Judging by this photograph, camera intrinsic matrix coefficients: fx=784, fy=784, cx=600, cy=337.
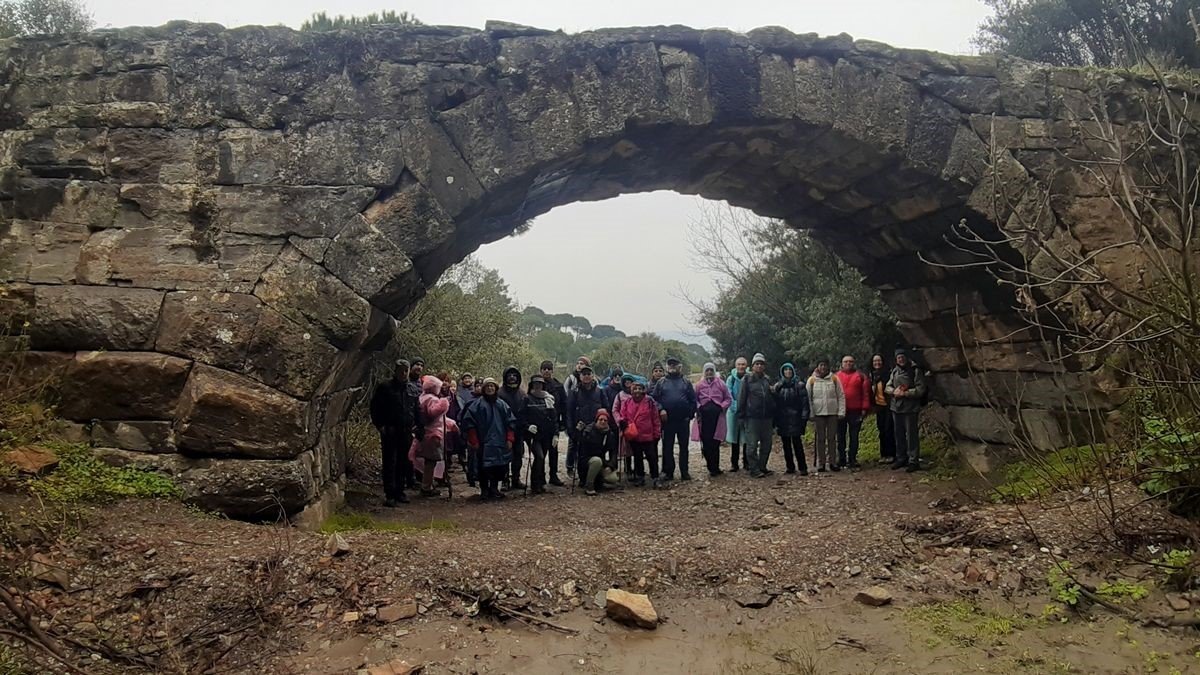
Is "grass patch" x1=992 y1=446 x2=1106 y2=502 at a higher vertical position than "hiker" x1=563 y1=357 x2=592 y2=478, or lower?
lower

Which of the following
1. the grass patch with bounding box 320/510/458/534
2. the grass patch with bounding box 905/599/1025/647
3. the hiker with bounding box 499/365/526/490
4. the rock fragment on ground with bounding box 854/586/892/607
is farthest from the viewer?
the hiker with bounding box 499/365/526/490

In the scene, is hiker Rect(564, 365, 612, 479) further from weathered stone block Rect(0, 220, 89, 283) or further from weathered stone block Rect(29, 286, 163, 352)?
weathered stone block Rect(0, 220, 89, 283)

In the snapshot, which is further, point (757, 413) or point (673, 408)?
point (757, 413)

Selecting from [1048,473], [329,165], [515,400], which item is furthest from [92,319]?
[1048,473]

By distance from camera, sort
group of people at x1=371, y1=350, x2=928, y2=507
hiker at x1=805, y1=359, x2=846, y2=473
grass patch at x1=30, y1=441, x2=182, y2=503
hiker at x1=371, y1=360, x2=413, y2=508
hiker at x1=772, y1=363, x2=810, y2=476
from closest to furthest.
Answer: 1. grass patch at x1=30, y1=441, x2=182, y2=503
2. hiker at x1=371, y1=360, x2=413, y2=508
3. group of people at x1=371, y1=350, x2=928, y2=507
4. hiker at x1=772, y1=363, x2=810, y2=476
5. hiker at x1=805, y1=359, x2=846, y2=473

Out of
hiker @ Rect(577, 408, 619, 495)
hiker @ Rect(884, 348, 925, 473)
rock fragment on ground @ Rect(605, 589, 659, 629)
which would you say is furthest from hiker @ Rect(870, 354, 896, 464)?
rock fragment on ground @ Rect(605, 589, 659, 629)

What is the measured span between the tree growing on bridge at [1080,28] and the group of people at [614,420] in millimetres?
8597

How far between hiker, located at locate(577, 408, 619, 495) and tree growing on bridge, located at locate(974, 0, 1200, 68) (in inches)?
445

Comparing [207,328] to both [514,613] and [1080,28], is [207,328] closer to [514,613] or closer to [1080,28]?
[514,613]

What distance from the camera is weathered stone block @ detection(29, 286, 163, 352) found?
5445mm

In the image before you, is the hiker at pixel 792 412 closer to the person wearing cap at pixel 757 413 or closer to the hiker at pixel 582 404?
the person wearing cap at pixel 757 413

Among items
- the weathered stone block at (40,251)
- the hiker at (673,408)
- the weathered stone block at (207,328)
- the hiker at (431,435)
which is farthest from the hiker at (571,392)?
the weathered stone block at (40,251)

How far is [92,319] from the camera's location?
5.48 meters

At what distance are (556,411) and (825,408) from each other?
134 inches
